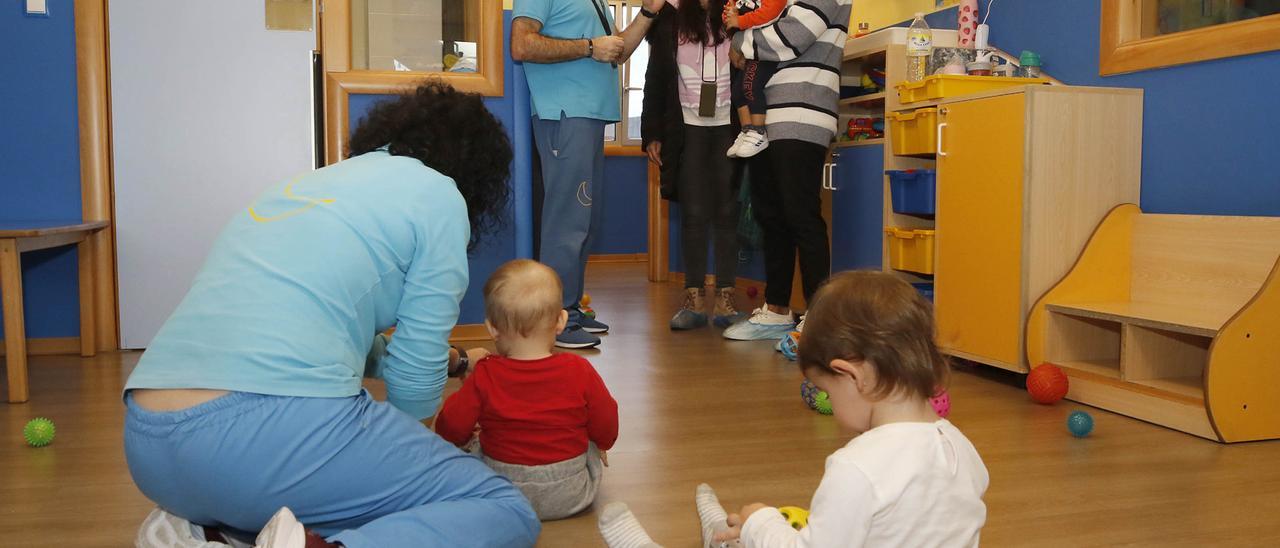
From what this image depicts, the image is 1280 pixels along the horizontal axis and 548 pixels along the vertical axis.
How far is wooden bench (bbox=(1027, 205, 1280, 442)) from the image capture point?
2406 mm

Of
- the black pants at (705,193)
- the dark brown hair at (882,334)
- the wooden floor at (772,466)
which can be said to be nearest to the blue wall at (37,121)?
the wooden floor at (772,466)

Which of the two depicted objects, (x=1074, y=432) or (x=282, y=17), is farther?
(x=282, y=17)

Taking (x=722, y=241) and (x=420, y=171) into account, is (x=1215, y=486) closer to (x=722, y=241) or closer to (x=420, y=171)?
(x=420, y=171)

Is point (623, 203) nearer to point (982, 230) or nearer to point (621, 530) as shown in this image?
point (982, 230)

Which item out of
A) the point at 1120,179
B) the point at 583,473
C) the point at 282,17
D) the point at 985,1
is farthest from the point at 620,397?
the point at 985,1

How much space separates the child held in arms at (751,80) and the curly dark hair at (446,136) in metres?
2.32

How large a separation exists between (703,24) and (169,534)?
10.00 feet

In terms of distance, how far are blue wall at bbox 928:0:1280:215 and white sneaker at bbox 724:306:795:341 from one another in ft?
4.49

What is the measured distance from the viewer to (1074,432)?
7.99 feet

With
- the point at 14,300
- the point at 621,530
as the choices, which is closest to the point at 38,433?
the point at 14,300

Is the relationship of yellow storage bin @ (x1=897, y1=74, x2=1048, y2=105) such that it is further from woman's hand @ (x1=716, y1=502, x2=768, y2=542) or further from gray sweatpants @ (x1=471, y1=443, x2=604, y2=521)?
woman's hand @ (x1=716, y1=502, x2=768, y2=542)

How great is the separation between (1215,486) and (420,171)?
165cm

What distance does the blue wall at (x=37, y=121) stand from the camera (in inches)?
145

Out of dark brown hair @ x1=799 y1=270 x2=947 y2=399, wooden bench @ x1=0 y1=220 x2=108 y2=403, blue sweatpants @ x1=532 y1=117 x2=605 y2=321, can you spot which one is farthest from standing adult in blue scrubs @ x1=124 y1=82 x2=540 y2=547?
blue sweatpants @ x1=532 y1=117 x2=605 y2=321
